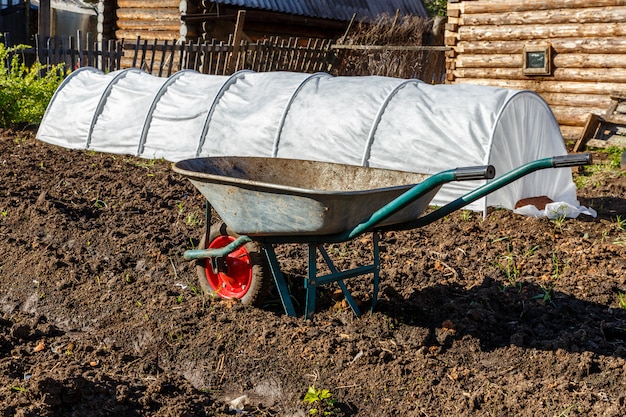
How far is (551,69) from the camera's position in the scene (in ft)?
37.3

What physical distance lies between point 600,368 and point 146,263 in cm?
289

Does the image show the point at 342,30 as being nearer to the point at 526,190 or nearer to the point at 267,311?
the point at 526,190

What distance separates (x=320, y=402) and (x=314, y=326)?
0.71m

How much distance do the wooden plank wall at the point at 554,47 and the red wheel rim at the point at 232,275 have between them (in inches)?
306

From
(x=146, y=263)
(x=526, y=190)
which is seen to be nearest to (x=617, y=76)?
(x=526, y=190)

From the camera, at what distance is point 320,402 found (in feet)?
11.4

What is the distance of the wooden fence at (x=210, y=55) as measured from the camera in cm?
1216

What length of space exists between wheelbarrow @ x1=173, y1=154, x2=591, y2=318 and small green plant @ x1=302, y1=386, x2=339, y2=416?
69 centimetres

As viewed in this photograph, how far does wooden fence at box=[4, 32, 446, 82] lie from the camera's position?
12164 millimetres

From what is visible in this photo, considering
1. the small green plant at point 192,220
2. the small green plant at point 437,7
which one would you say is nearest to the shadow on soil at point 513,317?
the small green plant at point 192,220

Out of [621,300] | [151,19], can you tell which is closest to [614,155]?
[621,300]

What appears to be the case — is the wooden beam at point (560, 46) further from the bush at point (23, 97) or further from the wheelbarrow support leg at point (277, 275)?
the wheelbarrow support leg at point (277, 275)

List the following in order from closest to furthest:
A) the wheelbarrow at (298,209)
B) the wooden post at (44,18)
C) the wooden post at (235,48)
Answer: the wheelbarrow at (298,209)
the wooden post at (235,48)
the wooden post at (44,18)

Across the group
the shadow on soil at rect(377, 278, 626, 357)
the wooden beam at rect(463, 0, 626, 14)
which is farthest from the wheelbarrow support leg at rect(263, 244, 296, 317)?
the wooden beam at rect(463, 0, 626, 14)
